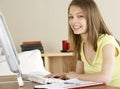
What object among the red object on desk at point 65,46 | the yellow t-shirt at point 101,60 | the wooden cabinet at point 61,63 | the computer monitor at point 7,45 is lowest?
the wooden cabinet at point 61,63

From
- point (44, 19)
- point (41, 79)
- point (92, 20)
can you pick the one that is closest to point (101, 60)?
point (92, 20)

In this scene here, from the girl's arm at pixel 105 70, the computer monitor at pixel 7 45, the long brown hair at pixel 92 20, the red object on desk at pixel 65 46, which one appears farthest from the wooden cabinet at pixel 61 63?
the computer monitor at pixel 7 45

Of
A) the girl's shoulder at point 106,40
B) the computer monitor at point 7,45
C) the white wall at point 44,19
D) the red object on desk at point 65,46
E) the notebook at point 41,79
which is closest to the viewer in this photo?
the computer monitor at point 7,45

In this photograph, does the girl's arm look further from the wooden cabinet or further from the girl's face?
the wooden cabinet

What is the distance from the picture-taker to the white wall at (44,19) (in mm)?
3400

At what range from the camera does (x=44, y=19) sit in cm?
344

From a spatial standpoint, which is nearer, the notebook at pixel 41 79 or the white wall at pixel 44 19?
the notebook at pixel 41 79

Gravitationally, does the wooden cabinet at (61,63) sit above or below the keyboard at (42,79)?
below

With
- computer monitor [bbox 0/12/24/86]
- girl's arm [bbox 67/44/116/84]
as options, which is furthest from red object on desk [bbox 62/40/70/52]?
computer monitor [bbox 0/12/24/86]

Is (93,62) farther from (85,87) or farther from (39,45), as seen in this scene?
(39,45)

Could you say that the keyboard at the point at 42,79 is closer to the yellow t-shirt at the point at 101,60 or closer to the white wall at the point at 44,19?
the yellow t-shirt at the point at 101,60

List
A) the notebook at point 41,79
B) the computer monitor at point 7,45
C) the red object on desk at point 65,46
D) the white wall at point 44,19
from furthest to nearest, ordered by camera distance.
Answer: the white wall at point 44,19 → the red object on desk at point 65,46 → the notebook at point 41,79 → the computer monitor at point 7,45

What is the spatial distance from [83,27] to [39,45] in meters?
1.54

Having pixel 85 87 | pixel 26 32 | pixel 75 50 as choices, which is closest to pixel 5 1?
pixel 26 32
